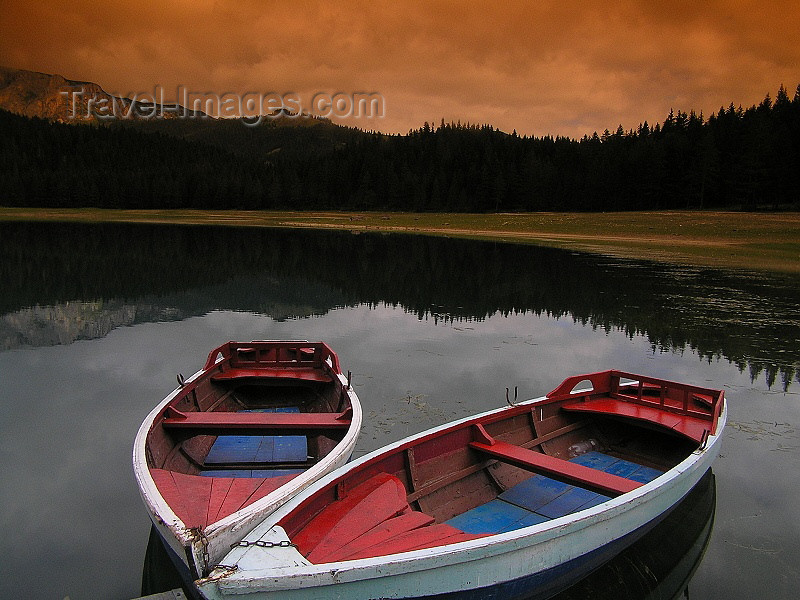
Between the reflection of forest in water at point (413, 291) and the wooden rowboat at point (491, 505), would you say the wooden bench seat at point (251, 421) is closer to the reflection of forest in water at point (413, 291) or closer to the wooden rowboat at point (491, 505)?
the wooden rowboat at point (491, 505)

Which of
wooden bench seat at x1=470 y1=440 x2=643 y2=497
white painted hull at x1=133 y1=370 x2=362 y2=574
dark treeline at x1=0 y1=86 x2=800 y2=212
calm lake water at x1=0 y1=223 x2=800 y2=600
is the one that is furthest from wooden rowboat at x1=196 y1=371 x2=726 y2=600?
dark treeline at x1=0 y1=86 x2=800 y2=212

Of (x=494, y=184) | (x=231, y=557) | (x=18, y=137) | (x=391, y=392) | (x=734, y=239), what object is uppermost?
(x=18, y=137)

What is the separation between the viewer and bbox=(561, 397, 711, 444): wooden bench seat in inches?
380

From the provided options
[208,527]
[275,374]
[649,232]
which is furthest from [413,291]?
[649,232]

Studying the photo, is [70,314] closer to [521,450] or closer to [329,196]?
[521,450]

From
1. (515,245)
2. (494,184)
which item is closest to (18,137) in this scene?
(494,184)

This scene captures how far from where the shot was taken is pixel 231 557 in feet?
16.3

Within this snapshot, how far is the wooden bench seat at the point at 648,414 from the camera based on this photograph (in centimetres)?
966

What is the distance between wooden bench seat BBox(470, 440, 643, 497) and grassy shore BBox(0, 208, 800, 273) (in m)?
37.2

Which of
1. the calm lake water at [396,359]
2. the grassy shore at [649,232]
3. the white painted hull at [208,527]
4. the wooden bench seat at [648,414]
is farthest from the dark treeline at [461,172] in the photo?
the white painted hull at [208,527]

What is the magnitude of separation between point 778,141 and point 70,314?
94.5m

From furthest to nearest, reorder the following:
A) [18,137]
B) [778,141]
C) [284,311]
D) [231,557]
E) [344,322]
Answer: [18,137] < [778,141] < [284,311] < [344,322] < [231,557]

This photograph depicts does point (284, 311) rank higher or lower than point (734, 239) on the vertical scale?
lower

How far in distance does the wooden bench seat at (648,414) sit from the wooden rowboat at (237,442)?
414 centimetres
